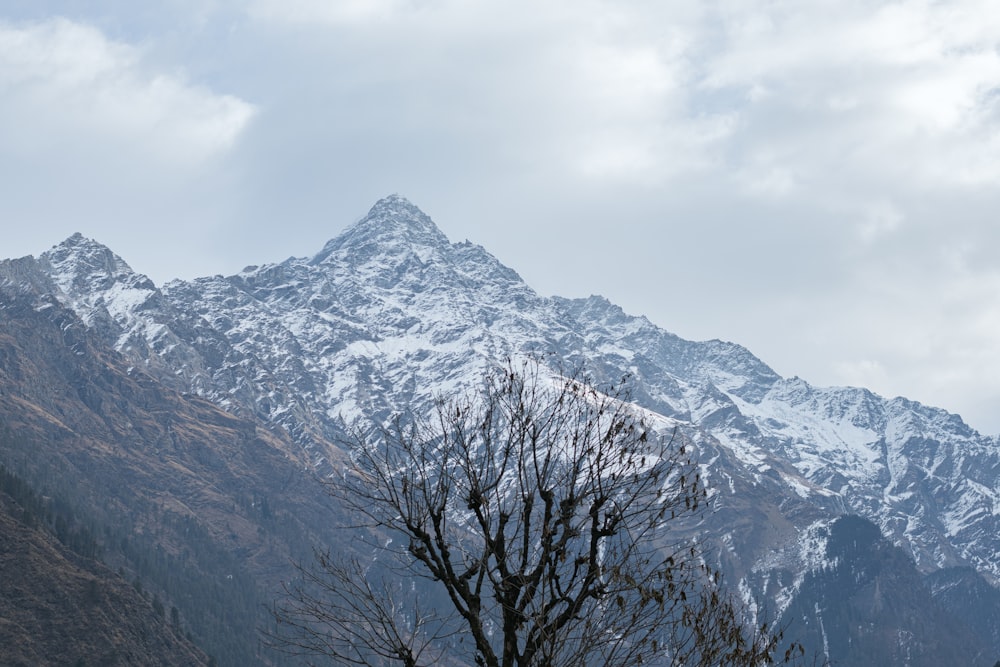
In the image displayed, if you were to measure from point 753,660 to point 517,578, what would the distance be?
462 cm

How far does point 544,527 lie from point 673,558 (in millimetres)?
2310

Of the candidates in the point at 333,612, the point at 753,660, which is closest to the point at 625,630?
the point at 753,660

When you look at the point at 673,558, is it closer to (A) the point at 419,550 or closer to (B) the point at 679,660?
(B) the point at 679,660

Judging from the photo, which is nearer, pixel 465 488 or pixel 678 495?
pixel 678 495

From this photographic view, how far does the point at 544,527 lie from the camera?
20.8 metres

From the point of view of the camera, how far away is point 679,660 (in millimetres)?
21344

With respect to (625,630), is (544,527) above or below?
above

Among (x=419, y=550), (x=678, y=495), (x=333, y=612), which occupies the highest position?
(x=678, y=495)

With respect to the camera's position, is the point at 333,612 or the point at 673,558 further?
the point at 333,612

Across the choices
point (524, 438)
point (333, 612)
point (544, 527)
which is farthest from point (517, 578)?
point (333, 612)

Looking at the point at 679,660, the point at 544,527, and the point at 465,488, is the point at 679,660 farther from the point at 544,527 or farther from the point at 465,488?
the point at 465,488

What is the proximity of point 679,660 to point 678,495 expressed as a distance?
3.26 m

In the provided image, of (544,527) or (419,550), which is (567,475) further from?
(419,550)

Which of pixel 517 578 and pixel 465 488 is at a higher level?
pixel 465 488
